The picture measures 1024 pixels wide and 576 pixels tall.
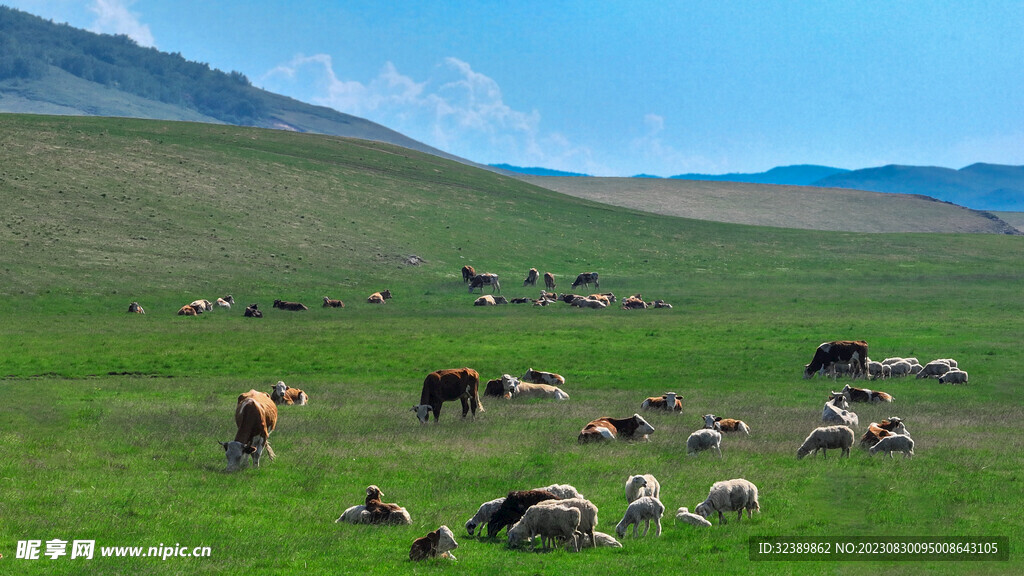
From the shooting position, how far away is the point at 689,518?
47.4ft

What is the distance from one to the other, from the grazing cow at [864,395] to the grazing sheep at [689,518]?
14372 millimetres

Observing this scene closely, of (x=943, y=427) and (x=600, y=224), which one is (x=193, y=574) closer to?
(x=943, y=427)

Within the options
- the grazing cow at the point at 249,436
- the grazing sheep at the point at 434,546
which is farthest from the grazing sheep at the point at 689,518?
the grazing cow at the point at 249,436

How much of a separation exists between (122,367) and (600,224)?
247 ft

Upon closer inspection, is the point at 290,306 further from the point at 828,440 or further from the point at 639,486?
the point at 639,486

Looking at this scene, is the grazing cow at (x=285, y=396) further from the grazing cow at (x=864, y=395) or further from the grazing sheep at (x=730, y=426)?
A: the grazing cow at (x=864, y=395)

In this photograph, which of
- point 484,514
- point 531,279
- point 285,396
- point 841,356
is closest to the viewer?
point 484,514

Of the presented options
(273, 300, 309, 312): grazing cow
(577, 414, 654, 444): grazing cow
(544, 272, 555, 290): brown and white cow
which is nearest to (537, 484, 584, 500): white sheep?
(577, 414, 654, 444): grazing cow

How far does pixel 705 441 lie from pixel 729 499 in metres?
4.79

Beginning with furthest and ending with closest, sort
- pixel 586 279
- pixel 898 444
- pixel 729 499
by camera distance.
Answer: pixel 586 279 < pixel 898 444 < pixel 729 499

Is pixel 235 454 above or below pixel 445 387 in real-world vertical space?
below

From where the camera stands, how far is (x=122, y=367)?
3303 centimetres

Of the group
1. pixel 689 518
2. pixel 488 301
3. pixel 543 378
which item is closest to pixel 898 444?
pixel 689 518

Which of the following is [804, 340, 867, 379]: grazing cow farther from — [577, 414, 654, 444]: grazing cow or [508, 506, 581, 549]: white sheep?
[508, 506, 581, 549]: white sheep
